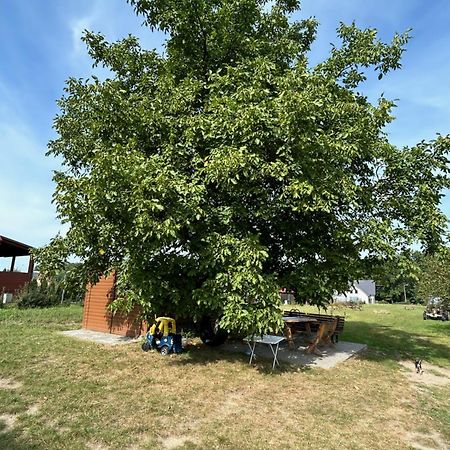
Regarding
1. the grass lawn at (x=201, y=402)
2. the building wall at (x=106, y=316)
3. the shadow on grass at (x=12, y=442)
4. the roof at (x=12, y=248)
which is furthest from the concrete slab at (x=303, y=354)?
the roof at (x=12, y=248)

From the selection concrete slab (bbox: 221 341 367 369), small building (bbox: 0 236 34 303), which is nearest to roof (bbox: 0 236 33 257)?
small building (bbox: 0 236 34 303)

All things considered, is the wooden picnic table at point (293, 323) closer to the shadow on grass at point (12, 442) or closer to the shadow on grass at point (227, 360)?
the shadow on grass at point (227, 360)

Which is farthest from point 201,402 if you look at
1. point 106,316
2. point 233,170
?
point 106,316

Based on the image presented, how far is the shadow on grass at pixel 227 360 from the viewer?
765 centimetres

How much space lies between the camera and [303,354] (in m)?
9.20

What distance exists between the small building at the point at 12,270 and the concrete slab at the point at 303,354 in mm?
15148

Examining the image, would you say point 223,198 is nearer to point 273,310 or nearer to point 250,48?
point 273,310

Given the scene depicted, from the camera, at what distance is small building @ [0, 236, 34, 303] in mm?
20025

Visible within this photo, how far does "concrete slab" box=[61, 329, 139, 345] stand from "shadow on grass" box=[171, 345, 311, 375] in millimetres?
2195

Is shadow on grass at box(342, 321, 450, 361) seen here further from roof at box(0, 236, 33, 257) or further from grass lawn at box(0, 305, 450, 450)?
roof at box(0, 236, 33, 257)

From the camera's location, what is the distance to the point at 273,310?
6.89m

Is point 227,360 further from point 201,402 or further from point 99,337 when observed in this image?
point 99,337

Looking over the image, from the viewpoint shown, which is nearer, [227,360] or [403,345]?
[227,360]

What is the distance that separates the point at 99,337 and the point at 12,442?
683cm
